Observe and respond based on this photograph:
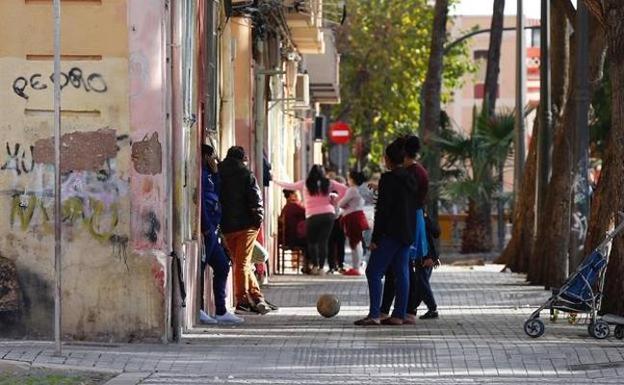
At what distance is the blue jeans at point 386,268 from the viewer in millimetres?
16906

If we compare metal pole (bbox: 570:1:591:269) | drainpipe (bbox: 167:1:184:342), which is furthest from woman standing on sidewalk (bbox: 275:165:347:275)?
drainpipe (bbox: 167:1:184:342)

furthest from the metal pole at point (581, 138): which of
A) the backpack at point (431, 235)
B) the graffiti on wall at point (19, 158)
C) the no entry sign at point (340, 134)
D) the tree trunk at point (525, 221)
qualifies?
the no entry sign at point (340, 134)

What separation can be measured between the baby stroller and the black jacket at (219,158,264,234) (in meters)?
3.67

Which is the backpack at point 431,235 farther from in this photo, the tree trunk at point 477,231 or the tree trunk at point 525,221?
the tree trunk at point 477,231

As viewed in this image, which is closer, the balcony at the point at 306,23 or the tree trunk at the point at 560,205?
the tree trunk at the point at 560,205

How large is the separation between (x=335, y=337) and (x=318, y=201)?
1101 centimetres

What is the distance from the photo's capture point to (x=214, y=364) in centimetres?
1344

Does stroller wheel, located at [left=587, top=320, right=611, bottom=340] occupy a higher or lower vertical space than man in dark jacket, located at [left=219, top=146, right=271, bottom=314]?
lower

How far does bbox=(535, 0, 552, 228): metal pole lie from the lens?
25938 millimetres

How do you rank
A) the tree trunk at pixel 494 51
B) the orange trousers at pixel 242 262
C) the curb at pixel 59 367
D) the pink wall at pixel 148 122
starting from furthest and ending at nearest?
the tree trunk at pixel 494 51 < the orange trousers at pixel 242 262 < the pink wall at pixel 148 122 < the curb at pixel 59 367

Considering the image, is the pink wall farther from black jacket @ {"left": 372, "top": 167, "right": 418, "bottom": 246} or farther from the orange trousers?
the orange trousers

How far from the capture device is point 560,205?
24375 millimetres

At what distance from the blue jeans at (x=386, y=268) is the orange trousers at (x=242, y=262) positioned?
5.27 ft

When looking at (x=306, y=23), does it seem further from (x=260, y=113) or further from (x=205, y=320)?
(x=205, y=320)
